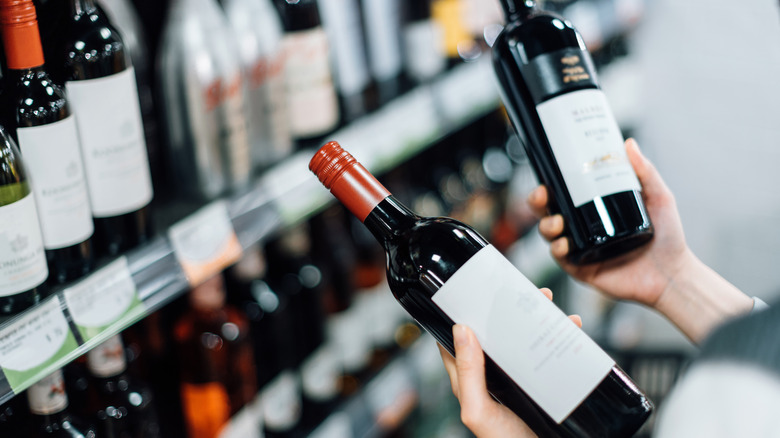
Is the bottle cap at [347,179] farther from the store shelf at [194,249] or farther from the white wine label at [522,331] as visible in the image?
the store shelf at [194,249]

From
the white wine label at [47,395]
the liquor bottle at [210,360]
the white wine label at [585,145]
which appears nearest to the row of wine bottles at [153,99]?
the white wine label at [47,395]

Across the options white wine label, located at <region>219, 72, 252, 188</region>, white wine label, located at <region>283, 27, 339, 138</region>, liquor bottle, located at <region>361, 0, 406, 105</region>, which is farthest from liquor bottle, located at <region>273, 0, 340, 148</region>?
liquor bottle, located at <region>361, 0, 406, 105</region>

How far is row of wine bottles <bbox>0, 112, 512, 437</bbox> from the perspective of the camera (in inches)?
36.0

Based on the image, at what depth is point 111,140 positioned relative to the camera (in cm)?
80

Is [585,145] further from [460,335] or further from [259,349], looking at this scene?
[259,349]

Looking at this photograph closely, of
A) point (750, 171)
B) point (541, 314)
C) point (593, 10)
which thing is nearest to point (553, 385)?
point (541, 314)

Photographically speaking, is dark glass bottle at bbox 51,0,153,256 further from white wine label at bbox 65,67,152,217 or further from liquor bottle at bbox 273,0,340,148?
liquor bottle at bbox 273,0,340,148

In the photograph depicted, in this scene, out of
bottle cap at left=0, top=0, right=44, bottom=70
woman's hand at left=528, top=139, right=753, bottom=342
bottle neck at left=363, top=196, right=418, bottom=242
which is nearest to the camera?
bottle cap at left=0, top=0, right=44, bottom=70

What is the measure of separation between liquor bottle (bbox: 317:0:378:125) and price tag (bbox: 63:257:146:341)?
1.99ft

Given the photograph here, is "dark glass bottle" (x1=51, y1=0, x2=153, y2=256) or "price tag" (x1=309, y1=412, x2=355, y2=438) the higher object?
"dark glass bottle" (x1=51, y1=0, x2=153, y2=256)

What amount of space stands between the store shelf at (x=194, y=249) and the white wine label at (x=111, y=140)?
0.07 metres

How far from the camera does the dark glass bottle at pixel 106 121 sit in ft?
2.50

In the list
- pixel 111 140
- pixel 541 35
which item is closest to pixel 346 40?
pixel 541 35

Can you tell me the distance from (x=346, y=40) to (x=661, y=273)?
0.72 m
